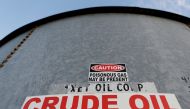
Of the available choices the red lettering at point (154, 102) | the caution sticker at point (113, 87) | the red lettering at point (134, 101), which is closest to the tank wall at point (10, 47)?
the caution sticker at point (113, 87)

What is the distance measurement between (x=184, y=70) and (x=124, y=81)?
3.38 feet

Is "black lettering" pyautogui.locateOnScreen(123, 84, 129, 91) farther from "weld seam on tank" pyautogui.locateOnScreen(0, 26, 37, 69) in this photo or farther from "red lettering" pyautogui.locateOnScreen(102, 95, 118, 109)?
"weld seam on tank" pyautogui.locateOnScreen(0, 26, 37, 69)

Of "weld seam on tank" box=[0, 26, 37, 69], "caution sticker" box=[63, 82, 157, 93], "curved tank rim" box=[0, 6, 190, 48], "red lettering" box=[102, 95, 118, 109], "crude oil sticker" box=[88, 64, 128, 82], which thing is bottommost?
"red lettering" box=[102, 95, 118, 109]

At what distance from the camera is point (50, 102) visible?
2863 millimetres

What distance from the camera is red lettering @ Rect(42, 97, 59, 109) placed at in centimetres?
281

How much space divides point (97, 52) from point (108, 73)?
0.64 meters

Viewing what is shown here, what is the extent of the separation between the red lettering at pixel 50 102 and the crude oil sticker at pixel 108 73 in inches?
23.3

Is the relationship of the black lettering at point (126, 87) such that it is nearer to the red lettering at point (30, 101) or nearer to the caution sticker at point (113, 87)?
the caution sticker at point (113, 87)

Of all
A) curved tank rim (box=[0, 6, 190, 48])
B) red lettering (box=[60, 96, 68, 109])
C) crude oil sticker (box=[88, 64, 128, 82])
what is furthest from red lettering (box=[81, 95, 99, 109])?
curved tank rim (box=[0, 6, 190, 48])

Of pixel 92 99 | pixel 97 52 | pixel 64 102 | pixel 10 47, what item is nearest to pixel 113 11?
pixel 97 52

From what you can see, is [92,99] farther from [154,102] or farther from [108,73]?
[154,102]

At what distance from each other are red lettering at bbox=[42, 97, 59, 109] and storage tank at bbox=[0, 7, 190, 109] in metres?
0.13

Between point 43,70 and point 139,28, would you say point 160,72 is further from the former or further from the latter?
point 43,70

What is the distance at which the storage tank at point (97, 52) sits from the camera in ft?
10.4
